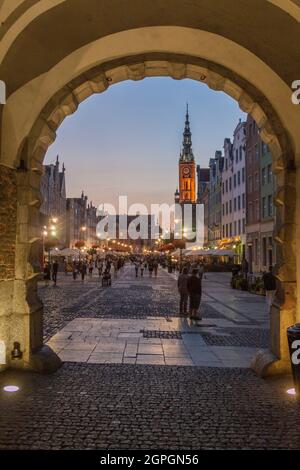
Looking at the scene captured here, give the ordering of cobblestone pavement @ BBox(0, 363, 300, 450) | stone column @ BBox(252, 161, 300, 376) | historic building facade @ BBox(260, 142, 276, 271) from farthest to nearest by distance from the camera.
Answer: historic building facade @ BBox(260, 142, 276, 271)
stone column @ BBox(252, 161, 300, 376)
cobblestone pavement @ BBox(0, 363, 300, 450)

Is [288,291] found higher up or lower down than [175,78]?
lower down

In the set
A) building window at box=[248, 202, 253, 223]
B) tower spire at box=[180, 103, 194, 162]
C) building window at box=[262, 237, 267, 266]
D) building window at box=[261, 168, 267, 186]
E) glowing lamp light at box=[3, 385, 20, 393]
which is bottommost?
glowing lamp light at box=[3, 385, 20, 393]

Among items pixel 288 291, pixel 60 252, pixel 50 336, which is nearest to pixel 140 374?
pixel 288 291

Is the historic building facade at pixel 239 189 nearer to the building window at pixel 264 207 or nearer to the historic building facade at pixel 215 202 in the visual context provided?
the building window at pixel 264 207

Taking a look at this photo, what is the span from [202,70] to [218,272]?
4205cm

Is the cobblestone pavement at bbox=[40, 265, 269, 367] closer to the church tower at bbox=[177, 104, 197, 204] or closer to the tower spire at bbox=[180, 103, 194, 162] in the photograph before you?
the church tower at bbox=[177, 104, 197, 204]

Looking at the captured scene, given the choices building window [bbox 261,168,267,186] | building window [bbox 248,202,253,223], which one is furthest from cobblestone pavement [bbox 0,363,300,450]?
building window [bbox 248,202,253,223]

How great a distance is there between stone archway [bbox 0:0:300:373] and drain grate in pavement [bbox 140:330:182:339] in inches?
152

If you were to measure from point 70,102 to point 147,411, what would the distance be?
5.97m

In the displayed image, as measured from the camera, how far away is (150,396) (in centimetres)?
690

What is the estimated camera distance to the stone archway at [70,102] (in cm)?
834

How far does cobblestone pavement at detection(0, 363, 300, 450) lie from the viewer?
17.2ft

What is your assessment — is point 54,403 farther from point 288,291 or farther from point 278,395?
point 288,291

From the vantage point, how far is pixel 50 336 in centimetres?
1205
